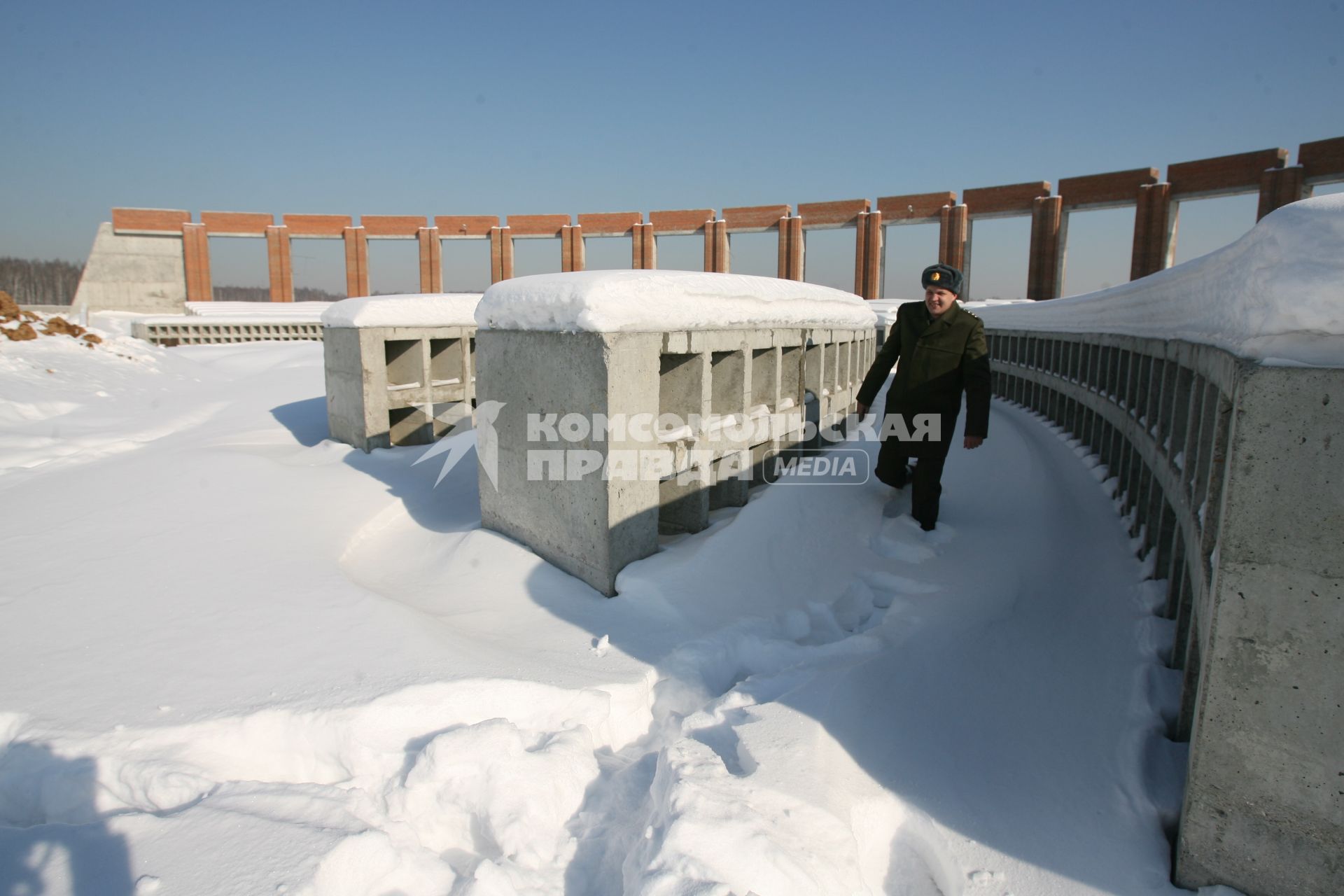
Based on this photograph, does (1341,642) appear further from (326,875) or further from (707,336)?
(707,336)

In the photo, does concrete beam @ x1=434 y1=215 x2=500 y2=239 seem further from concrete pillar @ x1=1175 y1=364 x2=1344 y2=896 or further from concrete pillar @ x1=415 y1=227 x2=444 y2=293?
concrete pillar @ x1=1175 y1=364 x2=1344 y2=896

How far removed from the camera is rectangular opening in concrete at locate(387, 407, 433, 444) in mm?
8117

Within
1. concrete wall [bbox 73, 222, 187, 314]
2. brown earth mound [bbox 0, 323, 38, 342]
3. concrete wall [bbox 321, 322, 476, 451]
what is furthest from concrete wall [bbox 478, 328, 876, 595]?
concrete wall [bbox 73, 222, 187, 314]

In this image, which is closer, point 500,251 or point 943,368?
point 943,368

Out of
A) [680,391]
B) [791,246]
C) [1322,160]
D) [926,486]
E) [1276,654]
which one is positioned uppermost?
[1322,160]

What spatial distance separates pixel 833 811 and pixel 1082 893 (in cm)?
74

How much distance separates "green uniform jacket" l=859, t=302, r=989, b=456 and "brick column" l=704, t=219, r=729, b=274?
76.3 feet

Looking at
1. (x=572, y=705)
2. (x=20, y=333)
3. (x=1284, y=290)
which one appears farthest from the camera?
(x=20, y=333)

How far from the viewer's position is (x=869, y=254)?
2553cm

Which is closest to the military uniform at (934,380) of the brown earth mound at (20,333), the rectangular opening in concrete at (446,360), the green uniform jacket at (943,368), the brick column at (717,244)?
the green uniform jacket at (943,368)

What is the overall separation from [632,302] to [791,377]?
8.57 feet

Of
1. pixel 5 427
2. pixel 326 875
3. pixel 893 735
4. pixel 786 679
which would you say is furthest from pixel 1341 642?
pixel 5 427

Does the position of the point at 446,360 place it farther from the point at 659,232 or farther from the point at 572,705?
the point at 659,232

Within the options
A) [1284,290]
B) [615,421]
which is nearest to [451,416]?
[615,421]
